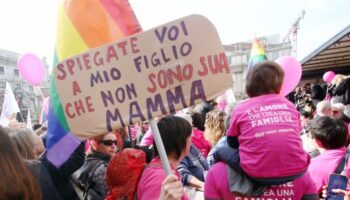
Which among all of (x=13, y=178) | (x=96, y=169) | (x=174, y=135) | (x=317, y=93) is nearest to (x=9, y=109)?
(x=96, y=169)

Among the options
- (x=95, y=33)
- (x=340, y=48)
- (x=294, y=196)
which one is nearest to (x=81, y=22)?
(x=95, y=33)

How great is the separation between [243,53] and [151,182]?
75374mm

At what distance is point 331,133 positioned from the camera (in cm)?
262

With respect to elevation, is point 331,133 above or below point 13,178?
below

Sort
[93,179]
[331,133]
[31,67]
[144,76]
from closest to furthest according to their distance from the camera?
1. [144,76]
2. [331,133]
3. [93,179]
4. [31,67]

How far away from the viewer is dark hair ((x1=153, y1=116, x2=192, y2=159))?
2234mm

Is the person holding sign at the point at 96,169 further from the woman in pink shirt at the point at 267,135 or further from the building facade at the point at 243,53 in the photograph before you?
the building facade at the point at 243,53

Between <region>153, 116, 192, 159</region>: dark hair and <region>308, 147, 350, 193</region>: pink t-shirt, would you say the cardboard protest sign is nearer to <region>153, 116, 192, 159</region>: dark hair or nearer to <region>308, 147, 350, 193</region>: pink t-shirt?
<region>153, 116, 192, 159</region>: dark hair

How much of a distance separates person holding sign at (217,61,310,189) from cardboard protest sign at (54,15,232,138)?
0.32 m

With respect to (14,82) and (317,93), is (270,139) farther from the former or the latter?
(14,82)

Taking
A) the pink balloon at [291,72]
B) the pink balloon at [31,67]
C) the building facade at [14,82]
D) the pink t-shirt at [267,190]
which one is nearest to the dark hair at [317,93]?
the pink balloon at [291,72]

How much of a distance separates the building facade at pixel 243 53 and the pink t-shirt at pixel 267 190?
58337 millimetres

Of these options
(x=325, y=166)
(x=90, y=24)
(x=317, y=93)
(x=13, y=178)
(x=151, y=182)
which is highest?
(x=90, y=24)

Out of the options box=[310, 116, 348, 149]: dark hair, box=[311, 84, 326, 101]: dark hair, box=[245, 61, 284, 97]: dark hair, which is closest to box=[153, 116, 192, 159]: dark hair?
box=[245, 61, 284, 97]: dark hair
